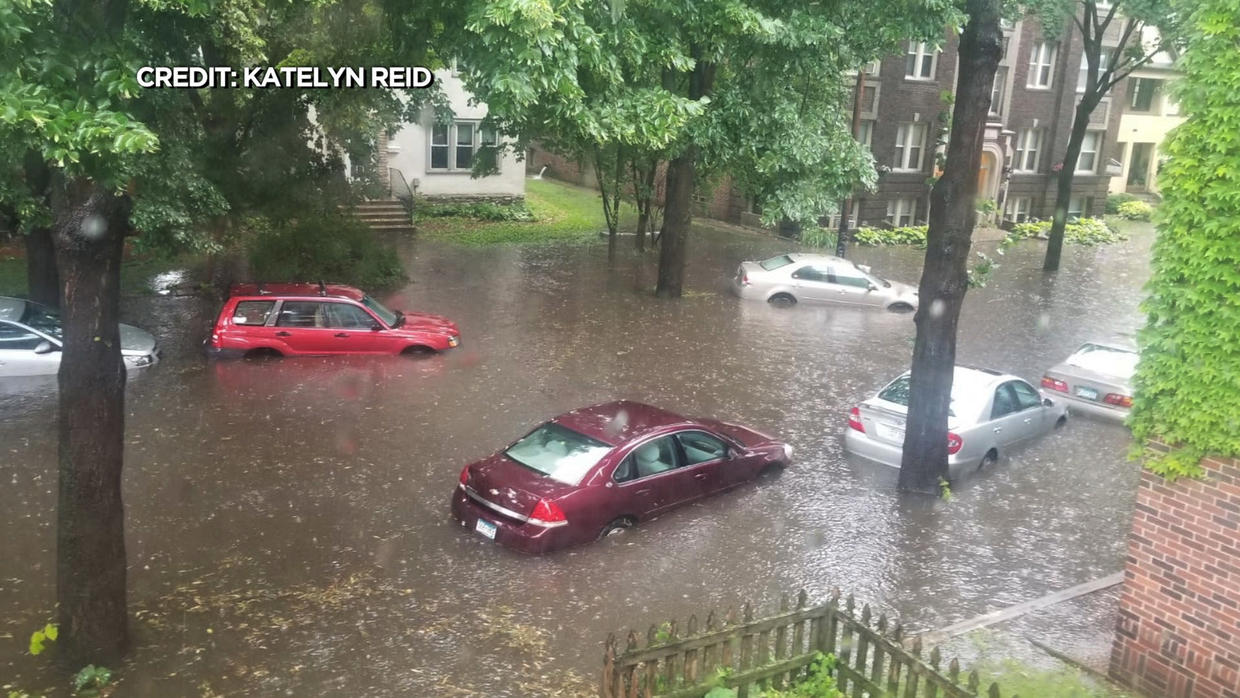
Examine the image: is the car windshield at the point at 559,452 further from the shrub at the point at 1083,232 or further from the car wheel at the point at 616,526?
the shrub at the point at 1083,232

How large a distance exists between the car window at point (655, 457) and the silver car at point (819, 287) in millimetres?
12264

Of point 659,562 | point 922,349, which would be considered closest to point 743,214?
point 922,349

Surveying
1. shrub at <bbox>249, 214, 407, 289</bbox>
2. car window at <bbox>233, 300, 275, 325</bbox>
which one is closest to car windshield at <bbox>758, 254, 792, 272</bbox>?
shrub at <bbox>249, 214, 407, 289</bbox>

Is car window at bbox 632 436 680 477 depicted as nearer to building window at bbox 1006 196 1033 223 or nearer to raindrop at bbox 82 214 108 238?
raindrop at bbox 82 214 108 238

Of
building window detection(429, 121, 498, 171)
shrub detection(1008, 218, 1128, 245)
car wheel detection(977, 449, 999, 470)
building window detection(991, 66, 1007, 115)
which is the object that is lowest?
car wheel detection(977, 449, 999, 470)

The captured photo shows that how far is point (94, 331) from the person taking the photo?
7.46 meters

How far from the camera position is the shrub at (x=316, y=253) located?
20891 millimetres

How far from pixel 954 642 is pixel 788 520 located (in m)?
3.01

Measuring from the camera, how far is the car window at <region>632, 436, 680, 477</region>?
10594mm

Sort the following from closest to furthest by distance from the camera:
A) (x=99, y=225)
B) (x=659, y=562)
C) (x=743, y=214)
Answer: (x=99, y=225) → (x=659, y=562) → (x=743, y=214)

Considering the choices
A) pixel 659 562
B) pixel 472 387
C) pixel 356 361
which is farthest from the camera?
pixel 356 361

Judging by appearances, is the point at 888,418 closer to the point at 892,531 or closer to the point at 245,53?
the point at 892,531

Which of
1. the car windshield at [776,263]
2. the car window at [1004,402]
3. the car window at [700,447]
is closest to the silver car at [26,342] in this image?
the car window at [700,447]

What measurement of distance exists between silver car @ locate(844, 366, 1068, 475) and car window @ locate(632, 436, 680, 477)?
136 inches
